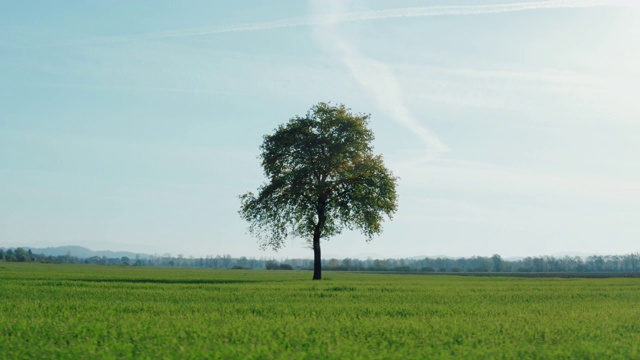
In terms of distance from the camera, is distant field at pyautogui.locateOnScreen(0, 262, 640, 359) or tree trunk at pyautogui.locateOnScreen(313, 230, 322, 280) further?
tree trunk at pyautogui.locateOnScreen(313, 230, 322, 280)

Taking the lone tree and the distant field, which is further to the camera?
the lone tree

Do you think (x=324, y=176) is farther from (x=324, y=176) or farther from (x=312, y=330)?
(x=312, y=330)

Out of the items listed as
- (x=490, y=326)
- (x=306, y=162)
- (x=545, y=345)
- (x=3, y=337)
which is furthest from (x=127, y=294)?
(x=306, y=162)

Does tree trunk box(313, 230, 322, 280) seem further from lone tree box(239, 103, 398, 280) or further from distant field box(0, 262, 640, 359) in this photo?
distant field box(0, 262, 640, 359)

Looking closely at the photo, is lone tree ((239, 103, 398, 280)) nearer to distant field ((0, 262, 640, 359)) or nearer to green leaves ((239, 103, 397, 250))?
green leaves ((239, 103, 397, 250))

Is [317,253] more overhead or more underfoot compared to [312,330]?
more overhead

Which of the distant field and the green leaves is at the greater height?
the green leaves

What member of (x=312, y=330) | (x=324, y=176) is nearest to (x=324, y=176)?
(x=324, y=176)

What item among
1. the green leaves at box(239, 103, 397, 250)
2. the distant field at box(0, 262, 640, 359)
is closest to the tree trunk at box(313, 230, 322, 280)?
the green leaves at box(239, 103, 397, 250)

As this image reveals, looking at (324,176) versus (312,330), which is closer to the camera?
(312,330)

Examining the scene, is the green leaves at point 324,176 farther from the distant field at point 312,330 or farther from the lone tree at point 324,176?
the distant field at point 312,330

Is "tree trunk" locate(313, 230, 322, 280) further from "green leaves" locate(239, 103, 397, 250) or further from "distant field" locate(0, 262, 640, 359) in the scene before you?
"distant field" locate(0, 262, 640, 359)

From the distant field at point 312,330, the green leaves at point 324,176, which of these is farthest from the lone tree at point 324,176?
the distant field at point 312,330

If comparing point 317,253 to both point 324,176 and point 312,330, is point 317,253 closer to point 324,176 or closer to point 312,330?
point 324,176
